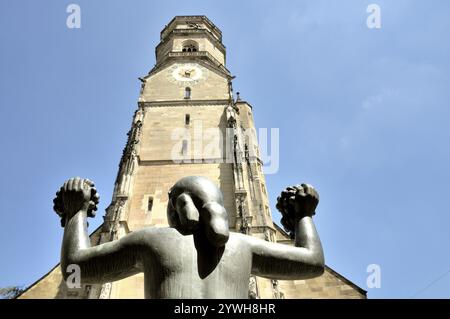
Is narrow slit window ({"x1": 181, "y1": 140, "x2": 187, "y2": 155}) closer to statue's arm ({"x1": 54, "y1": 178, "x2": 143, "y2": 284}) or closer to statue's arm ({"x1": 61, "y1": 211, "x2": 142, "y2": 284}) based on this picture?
statue's arm ({"x1": 54, "y1": 178, "x2": 143, "y2": 284})

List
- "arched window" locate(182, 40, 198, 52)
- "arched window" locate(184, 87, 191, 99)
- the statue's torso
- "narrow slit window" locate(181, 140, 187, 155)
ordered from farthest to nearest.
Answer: "arched window" locate(182, 40, 198, 52) < "arched window" locate(184, 87, 191, 99) < "narrow slit window" locate(181, 140, 187, 155) < the statue's torso

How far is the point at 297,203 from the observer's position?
8.34ft

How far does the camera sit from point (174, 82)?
73.4 feet

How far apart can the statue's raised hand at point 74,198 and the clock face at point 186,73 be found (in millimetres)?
20344

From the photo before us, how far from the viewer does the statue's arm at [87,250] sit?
2.18m

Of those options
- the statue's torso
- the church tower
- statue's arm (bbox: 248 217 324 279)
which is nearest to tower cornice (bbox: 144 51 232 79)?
the church tower

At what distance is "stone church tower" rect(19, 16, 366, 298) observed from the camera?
12930 mm

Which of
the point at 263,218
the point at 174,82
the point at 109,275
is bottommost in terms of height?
the point at 109,275

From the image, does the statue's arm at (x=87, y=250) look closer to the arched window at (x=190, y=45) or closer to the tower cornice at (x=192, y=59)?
the tower cornice at (x=192, y=59)

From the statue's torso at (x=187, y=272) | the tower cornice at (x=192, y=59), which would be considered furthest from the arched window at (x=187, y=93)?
the statue's torso at (x=187, y=272)
